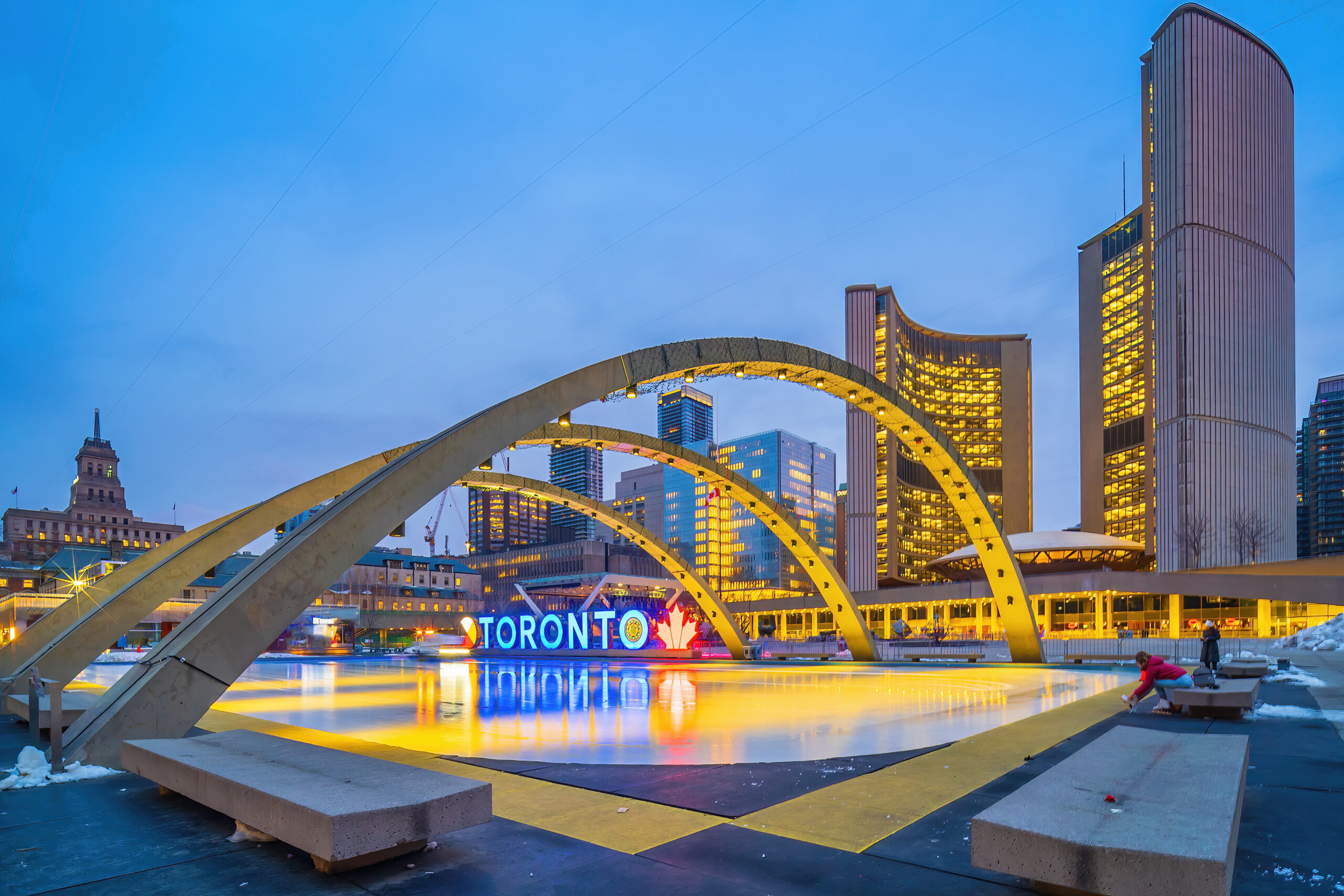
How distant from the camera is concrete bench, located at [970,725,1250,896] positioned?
3.61 metres

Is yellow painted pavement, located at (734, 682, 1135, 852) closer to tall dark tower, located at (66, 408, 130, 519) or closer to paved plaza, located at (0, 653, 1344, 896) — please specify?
paved plaza, located at (0, 653, 1344, 896)

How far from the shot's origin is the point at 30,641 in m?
18.0

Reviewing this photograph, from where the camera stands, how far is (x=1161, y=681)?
1200 cm

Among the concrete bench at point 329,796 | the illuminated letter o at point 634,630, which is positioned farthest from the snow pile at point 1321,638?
the concrete bench at point 329,796

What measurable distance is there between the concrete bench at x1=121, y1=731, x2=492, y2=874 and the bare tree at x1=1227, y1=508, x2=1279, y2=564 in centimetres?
9504

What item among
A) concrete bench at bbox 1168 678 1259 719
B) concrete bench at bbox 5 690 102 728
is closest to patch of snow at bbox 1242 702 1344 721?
concrete bench at bbox 1168 678 1259 719

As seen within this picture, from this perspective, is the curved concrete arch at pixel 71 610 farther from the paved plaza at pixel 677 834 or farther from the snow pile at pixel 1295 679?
the snow pile at pixel 1295 679

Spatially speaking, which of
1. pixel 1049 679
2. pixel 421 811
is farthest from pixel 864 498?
pixel 421 811

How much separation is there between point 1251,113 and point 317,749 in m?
111

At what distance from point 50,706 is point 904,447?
124905 mm

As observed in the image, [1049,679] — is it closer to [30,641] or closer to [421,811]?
[421,811]

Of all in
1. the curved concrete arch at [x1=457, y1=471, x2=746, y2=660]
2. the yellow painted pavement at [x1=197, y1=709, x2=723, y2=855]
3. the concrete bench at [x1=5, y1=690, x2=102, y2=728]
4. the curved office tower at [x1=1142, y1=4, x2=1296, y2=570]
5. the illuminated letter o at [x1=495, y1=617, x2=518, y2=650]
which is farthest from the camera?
the curved office tower at [x1=1142, y1=4, x2=1296, y2=570]

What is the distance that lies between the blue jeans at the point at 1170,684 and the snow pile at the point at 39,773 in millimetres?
13586

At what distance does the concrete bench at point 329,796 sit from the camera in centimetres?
457
